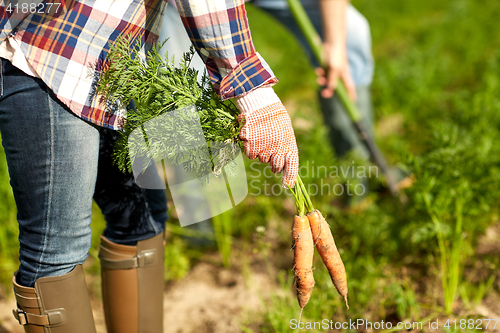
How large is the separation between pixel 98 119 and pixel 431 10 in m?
8.59

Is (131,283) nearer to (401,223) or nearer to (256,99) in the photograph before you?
(256,99)

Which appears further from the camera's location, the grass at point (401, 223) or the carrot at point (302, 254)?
the grass at point (401, 223)

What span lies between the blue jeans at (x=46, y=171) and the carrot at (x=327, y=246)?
674mm

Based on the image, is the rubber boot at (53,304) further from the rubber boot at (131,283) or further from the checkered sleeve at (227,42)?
the checkered sleeve at (227,42)

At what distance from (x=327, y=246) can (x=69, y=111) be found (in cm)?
87

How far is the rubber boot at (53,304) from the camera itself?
1018 millimetres

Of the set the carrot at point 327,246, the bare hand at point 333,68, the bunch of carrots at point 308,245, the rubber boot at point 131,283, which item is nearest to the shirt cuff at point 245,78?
the bunch of carrots at point 308,245

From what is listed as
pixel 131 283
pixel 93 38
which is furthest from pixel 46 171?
pixel 131 283

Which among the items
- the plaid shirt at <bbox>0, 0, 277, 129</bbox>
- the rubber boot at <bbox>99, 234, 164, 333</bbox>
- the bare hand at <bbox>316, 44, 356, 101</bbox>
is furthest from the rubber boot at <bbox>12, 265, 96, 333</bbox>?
A: the bare hand at <bbox>316, 44, 356, 101</bbox>

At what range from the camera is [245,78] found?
919mm

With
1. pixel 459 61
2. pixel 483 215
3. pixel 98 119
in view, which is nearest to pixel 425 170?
pixel 483 215

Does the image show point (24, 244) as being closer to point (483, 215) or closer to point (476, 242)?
point (483, 215)

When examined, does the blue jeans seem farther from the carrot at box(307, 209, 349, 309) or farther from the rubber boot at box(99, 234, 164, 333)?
the carrot at box(307, 209, 349, 309)

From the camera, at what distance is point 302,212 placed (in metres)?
1.15
